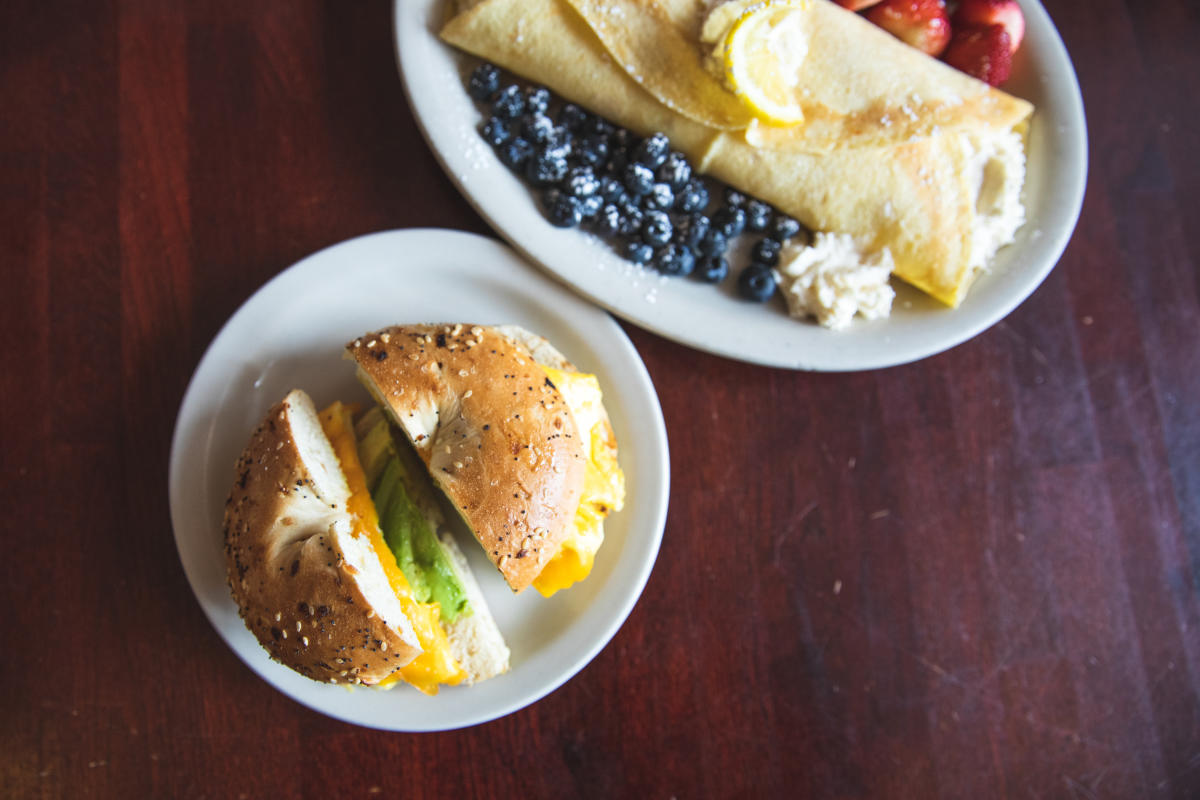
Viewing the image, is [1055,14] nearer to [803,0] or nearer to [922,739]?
[803,0]

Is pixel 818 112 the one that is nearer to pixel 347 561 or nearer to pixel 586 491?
pixel 586 491

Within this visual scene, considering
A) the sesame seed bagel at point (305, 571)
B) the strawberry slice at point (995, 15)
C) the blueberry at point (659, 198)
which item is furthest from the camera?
the strawberry slice at point (995, 15)

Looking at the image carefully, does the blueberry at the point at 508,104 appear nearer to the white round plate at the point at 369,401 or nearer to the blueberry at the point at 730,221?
the white round plate at the point at 369,401

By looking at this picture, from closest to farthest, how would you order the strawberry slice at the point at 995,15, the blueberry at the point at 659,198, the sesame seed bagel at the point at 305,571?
the sesame seed bagel at the point at 305,571, the blueberry at the point at 659,198, the strawberry slice at the point at 995,15

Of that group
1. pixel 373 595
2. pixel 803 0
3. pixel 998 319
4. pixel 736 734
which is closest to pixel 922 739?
pixel 736 734

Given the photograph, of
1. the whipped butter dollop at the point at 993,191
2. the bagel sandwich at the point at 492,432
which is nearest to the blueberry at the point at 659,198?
the bagel sandwich at the point at 492,432
